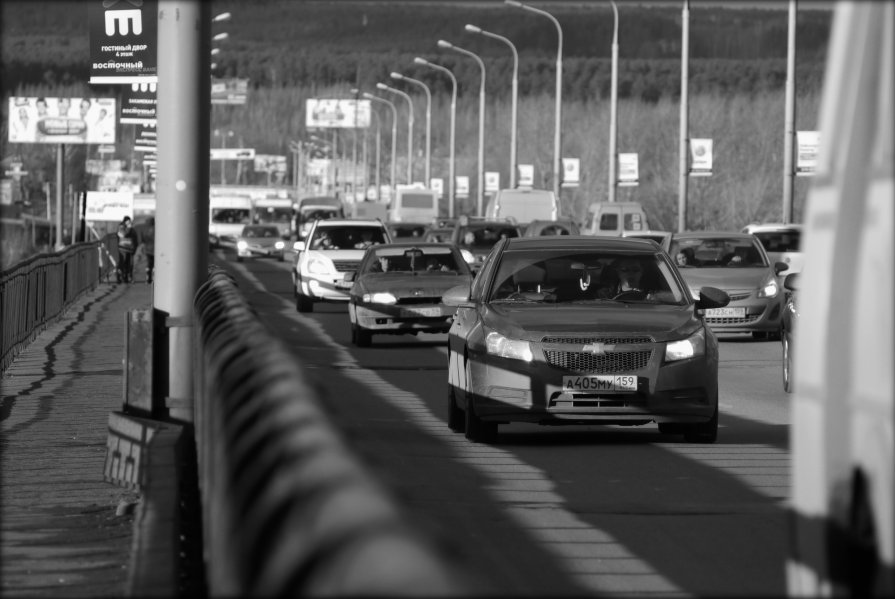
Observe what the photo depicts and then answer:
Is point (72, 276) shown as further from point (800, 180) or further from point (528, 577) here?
point (800, 180)

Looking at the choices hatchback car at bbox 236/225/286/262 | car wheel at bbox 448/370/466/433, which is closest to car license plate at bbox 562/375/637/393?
car wheel at bbox 448/370/466/433

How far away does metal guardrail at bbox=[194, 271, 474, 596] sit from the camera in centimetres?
282

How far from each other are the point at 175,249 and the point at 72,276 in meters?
24.1

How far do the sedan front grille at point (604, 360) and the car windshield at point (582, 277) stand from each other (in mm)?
1042

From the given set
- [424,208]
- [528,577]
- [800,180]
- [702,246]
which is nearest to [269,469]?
[528,577]

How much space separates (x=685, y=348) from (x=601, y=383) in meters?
0.64

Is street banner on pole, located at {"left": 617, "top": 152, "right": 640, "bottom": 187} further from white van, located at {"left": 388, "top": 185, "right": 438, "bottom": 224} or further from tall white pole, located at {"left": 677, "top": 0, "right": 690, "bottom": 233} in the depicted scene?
white van, located at {"left": 388, "top": 185, "right": 438, "bottom": 224}

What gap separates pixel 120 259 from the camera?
4912cm

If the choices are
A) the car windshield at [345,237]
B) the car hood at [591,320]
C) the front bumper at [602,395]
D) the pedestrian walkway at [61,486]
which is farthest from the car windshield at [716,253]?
the front bumper at [602,395]

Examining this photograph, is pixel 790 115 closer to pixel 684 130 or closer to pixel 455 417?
pixel 684 130

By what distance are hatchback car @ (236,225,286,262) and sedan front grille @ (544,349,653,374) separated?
193 feet

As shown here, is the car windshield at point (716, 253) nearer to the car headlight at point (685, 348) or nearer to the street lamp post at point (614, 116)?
the car headlight at point (685, 348)

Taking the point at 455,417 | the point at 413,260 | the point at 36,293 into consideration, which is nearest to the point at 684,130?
the point at 413,260

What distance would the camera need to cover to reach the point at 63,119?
62.2m
